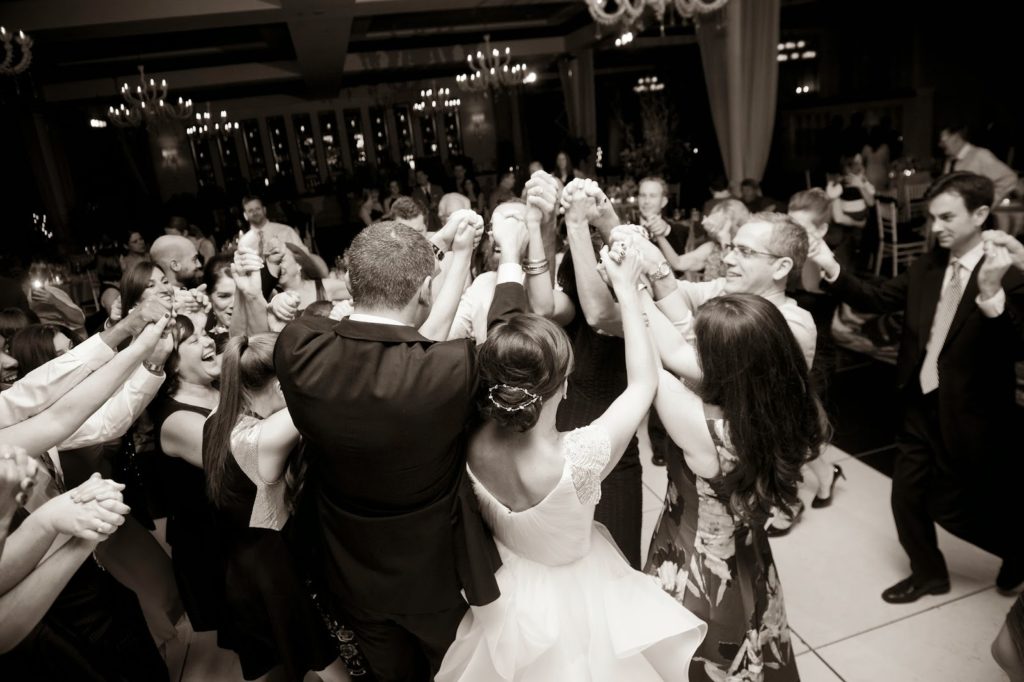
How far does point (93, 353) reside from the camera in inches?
70.3

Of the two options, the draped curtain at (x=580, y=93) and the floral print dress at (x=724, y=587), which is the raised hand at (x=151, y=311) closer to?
the floral print dress at (x=724, y=587)

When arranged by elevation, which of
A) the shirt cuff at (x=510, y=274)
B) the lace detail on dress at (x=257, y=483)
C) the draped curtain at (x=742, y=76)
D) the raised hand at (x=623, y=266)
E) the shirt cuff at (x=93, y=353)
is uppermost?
the draped curtain at (x=742, y=76)

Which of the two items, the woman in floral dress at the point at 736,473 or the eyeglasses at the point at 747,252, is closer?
the woman in floral dress at the point at 736,473

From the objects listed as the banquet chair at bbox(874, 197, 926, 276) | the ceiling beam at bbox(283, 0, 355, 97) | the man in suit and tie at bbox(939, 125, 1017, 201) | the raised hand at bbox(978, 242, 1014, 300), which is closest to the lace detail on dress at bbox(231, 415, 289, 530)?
the raised hand at bbox(978, 242, 1014, 300)

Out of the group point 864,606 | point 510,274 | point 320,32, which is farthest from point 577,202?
point 320,32

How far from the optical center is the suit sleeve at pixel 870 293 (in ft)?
7.66

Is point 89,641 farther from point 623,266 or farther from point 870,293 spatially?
point 870,293

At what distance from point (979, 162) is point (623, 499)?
5.46 m

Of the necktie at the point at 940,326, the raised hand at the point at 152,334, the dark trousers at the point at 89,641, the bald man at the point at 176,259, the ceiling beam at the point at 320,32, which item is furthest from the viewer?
the ceiling beam at the point at 320,32

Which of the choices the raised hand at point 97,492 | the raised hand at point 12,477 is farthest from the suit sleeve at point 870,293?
the raised hand at point 12,477

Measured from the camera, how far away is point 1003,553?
2.26 meters

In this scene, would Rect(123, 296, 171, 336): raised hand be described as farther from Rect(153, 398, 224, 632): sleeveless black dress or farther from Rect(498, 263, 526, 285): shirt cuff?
Rect(498, 263, 526, 285): shirt cuff

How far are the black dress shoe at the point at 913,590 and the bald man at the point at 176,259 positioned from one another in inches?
131

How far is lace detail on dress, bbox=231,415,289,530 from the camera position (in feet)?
5.01
